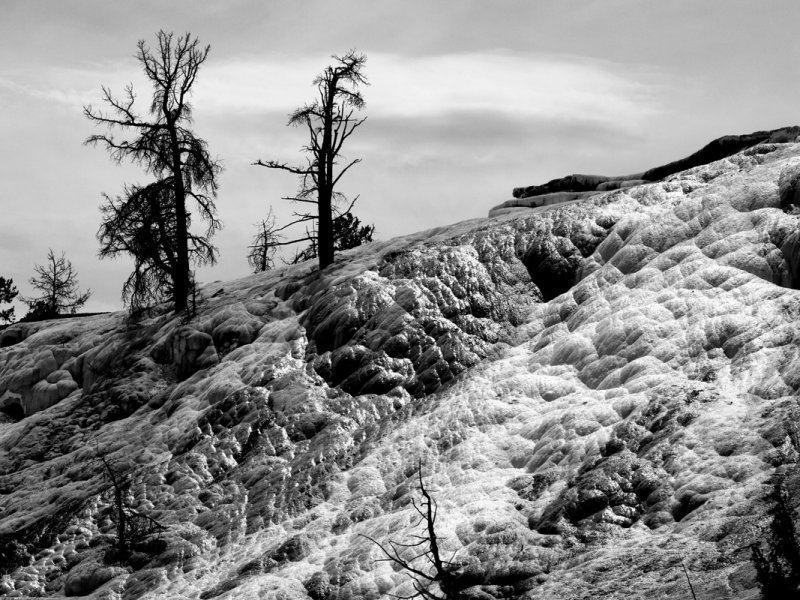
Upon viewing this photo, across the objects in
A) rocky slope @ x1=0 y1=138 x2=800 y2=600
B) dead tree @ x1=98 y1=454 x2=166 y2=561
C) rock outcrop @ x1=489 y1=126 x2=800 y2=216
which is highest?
rock outcrop @ x1=489 y1=126 x2=800 y2=216

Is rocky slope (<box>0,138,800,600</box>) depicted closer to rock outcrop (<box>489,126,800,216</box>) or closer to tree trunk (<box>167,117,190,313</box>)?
tree trunk (<box>167,117,190,313</box>)

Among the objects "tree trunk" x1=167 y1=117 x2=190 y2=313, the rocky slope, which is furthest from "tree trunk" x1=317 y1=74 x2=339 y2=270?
"tree trunk" x1=167 y1=117 x2=190 y2=313

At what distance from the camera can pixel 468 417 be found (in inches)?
747

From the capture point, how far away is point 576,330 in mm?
20609

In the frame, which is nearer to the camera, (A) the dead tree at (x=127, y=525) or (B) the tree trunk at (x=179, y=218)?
(A) the dead tree at (x=127, y=525)

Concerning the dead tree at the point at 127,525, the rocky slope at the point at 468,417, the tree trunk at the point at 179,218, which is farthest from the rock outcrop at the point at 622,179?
the dead tree at the point at 127,525

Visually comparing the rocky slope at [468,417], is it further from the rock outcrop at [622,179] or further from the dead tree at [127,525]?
the rock outcrop at [622,179]

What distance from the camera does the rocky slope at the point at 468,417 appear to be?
14.4m

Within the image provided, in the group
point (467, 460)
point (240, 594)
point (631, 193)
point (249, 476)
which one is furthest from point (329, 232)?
point (240, 594)

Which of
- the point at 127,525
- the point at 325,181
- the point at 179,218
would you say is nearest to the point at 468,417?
the point at 127,525

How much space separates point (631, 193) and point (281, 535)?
13.3 metres

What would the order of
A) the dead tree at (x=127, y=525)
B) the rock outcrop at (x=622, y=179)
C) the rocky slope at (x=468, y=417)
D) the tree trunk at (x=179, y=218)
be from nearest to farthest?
the rocky slope at (x=468, y=417) < the dead tree at (x=127, y=525) < the rock outcrop at (x=622, y=179) < the tree trunk at (x=179, y=218)

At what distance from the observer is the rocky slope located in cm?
1445

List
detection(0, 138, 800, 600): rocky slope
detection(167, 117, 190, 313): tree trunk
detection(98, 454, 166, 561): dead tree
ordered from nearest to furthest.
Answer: detection(0, 138, 800, 600): rocky slope
detection(98, 454, 166, 561): dead tree
detection(167, 117, 190, 313): tree trunk
